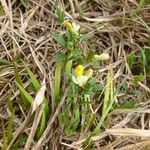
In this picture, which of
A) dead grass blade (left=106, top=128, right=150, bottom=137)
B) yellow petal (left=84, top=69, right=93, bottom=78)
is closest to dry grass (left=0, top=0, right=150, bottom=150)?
dead grass blade (left=106, top=128, right=150, bottom=137)

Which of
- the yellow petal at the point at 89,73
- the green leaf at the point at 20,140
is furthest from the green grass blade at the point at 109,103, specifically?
the green leaf at the point at 20,140

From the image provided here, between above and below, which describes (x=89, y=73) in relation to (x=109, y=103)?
above

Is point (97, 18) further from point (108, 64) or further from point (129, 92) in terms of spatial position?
point (129, 92)

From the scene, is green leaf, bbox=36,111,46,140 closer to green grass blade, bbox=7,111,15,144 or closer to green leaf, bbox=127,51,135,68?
green grass blade, bbox=7,111,15,144

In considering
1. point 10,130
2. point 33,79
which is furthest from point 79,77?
point 10,130

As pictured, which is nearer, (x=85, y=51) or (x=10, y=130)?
(x=10, y=130)

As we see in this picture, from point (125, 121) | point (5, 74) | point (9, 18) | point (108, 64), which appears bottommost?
point (125, 121)

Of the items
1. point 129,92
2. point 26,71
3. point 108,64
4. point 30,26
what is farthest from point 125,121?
point 30,26

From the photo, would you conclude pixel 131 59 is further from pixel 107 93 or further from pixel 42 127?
pixel 42 127

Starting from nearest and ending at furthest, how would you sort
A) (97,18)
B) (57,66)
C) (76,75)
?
(76,75), (57,66), (97,18)
